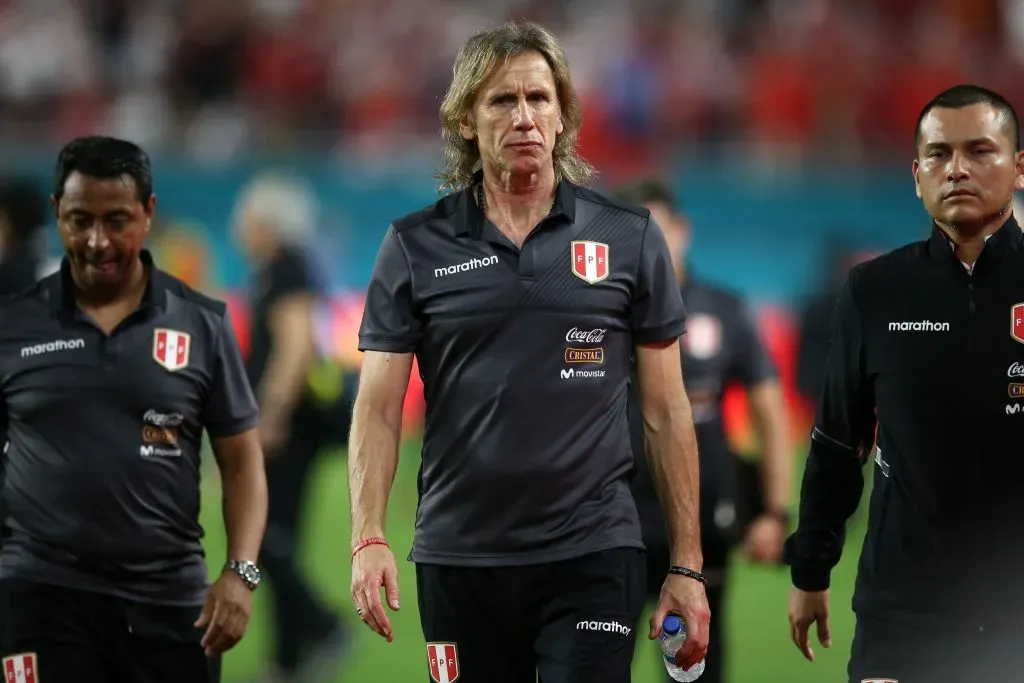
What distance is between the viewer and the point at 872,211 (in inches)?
515

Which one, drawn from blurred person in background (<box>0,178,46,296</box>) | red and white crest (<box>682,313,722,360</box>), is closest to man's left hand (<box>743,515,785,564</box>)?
red and white crest (<box>682,313,722,360</box>)

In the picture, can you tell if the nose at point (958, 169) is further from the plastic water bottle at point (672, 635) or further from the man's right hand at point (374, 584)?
the man's right hand at point (374, 584)

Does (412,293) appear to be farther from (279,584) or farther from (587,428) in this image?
(279,584)

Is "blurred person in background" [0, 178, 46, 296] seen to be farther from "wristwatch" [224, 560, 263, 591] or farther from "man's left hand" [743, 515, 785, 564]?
"man's left hand" [743, 515, 785, 564]

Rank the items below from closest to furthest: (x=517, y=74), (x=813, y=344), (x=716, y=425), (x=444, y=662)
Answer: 1. (x=444, y=662)
2. (x=517, y=74)
3. (x=716, y=425)
4. (x=813, y=344)

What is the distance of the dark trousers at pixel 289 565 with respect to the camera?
8.45 meters

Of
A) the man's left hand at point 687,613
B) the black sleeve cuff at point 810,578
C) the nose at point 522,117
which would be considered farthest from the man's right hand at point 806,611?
the nose at point 522,117

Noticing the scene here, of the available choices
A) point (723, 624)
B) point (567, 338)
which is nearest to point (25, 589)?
point (567, 338)

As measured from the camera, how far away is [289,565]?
852cm

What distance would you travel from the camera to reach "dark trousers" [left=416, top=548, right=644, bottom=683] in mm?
4180

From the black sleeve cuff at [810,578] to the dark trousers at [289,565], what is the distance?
4320 mm

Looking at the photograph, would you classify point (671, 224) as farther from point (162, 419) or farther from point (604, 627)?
point (604, 627)

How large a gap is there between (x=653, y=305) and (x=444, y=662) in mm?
1112

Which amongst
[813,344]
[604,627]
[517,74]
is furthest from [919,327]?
[813,344]
